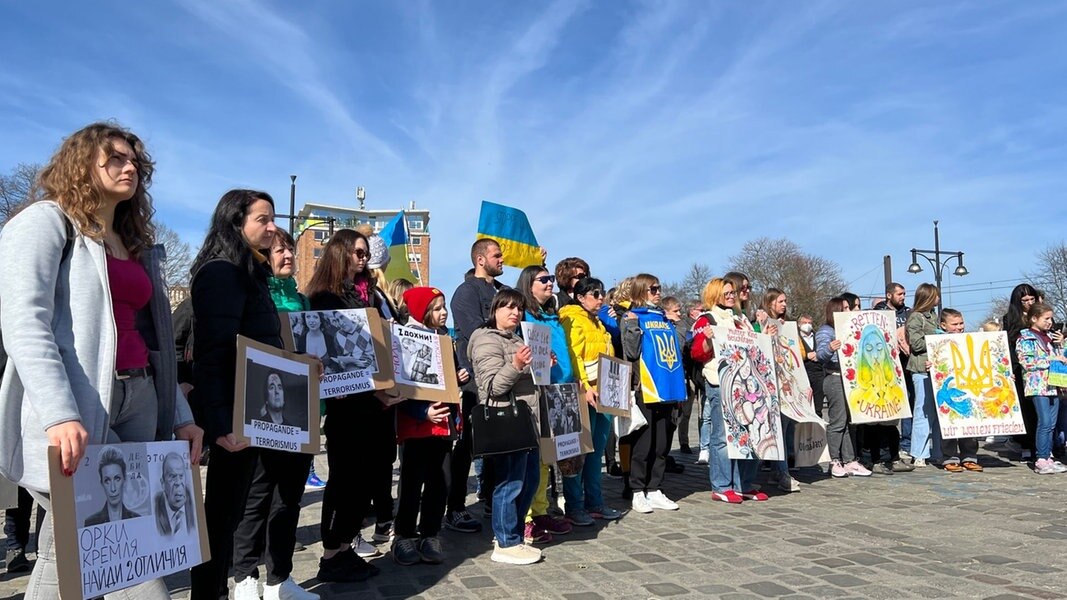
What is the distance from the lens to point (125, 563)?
8.07 ft

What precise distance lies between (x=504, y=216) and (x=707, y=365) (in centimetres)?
287

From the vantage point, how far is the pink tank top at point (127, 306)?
2623 mm

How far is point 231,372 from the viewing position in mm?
3385

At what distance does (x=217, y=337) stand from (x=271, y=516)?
1.15m

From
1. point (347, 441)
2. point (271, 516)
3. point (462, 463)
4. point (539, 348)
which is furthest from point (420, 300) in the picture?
point (271, 516)

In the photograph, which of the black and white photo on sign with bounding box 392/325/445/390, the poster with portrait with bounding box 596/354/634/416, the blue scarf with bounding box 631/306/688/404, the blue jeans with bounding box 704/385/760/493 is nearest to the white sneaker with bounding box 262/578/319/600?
the black and white photo on sign with bounding box 392/325/445/390

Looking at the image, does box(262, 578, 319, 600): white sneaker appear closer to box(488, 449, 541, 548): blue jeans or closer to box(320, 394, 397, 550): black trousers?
box(320, 394, 397, 550): black trousers

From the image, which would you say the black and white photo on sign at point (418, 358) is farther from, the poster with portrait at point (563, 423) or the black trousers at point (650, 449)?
the black trousers at point (650, 449)

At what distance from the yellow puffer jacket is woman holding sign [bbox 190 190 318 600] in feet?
9.26

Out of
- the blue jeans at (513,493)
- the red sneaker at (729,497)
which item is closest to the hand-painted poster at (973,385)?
the red sneaker at (729,497)

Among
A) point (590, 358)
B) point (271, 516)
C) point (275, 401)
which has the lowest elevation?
point (271, 516)

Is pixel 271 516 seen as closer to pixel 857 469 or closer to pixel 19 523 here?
pixel 19 523

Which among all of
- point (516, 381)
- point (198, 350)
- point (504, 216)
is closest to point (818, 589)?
point (516, 381)

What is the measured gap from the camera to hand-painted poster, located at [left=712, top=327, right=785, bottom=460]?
7105mm
